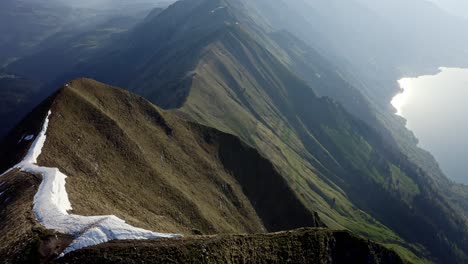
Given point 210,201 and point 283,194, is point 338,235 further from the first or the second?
point 283,194

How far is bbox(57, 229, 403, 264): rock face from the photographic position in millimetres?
37531

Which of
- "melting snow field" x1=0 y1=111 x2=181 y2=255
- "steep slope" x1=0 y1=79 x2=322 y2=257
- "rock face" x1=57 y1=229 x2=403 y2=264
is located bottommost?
"steep slope" x1=0 y1=79 x2=322 y2=257

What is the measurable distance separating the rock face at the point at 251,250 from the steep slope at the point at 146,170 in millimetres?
6088

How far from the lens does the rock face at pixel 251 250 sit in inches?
1478

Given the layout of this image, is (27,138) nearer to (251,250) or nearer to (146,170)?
(146,170)

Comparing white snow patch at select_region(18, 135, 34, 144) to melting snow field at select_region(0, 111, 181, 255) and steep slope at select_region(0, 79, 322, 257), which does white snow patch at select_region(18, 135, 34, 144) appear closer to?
steep slope at select_region(0, 79, 322, 257)

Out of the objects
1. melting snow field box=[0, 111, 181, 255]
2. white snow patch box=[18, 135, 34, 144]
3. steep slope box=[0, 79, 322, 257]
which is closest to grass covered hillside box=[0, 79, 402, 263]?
steep slope box=[0, 79, 322, 257]

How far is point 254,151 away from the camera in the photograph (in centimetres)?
11744

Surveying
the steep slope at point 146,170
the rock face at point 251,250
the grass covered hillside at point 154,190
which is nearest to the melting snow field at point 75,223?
A: the grass covered hillside at point 154,190

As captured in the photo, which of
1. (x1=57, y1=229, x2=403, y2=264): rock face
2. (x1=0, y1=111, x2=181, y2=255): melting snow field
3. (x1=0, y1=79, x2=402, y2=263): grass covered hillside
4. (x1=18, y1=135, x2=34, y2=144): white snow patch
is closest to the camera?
(x1=57, y1=229, x2=403, y2=264): rock face

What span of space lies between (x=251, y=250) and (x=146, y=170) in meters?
39.7

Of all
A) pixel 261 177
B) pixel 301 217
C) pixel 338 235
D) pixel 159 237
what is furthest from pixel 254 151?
pixel 159 237

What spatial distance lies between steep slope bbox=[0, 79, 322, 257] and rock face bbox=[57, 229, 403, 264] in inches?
240

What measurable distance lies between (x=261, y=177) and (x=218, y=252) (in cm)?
6942
